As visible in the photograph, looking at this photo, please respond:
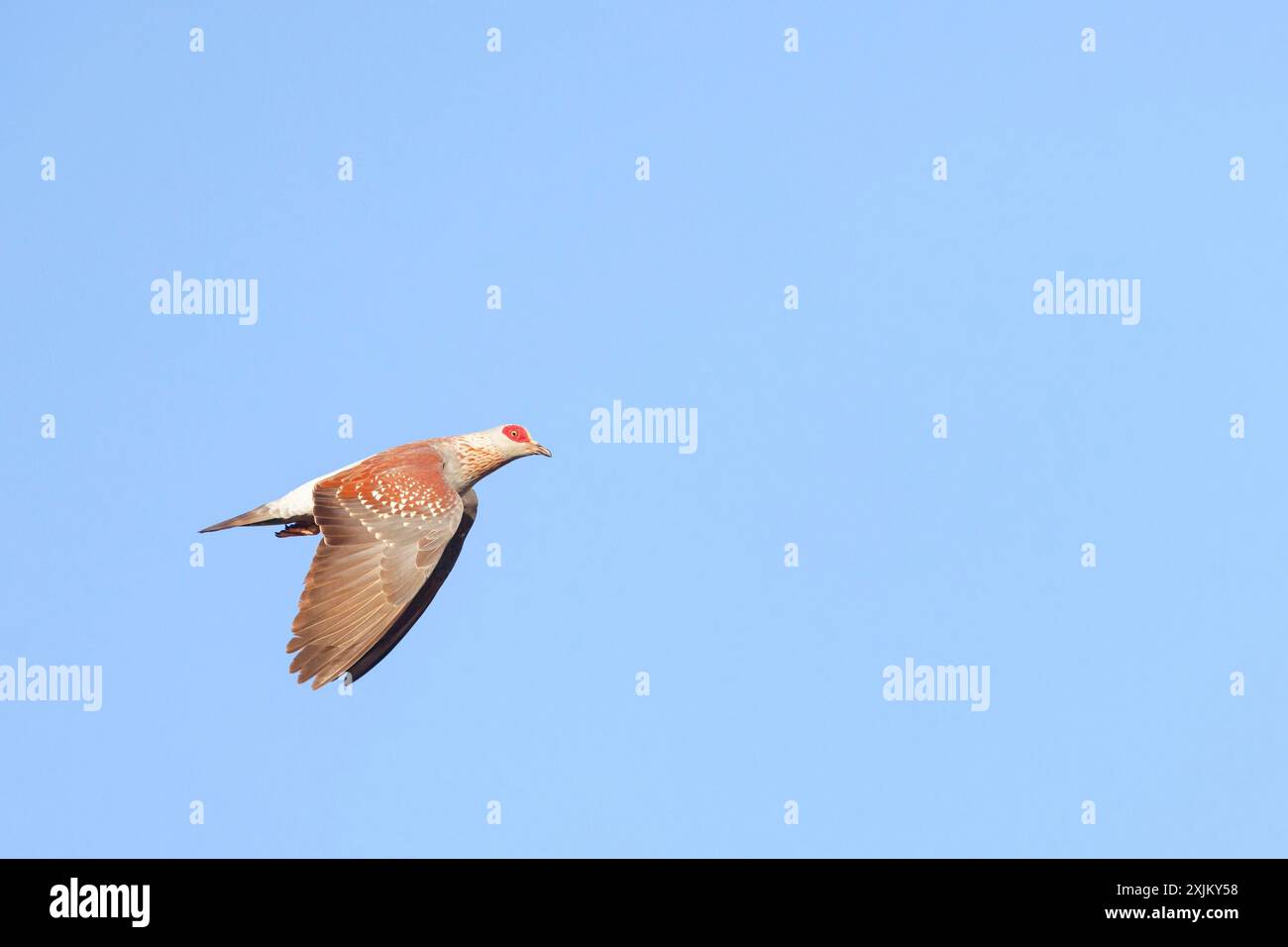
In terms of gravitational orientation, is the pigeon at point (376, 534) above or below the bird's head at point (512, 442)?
below

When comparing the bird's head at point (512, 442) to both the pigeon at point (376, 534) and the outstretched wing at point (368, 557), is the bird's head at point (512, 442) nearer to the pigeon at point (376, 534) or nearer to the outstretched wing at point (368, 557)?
the pigeon at point (376, 534)

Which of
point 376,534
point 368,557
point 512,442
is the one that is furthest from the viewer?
point 512,442

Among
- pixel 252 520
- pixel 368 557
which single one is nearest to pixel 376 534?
pixel 368 557

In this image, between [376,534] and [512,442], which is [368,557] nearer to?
[376,534]

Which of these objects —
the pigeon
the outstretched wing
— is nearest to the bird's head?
the pigeon

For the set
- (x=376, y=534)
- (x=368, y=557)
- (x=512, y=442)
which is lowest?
(x=368, y=557)

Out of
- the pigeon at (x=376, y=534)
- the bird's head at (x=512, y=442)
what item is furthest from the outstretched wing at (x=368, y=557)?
the bird's head at (x=512, y=442)

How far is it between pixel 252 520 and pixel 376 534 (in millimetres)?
2466

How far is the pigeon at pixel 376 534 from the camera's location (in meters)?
18.9

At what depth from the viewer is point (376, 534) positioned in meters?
20.0

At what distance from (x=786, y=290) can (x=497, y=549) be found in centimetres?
695

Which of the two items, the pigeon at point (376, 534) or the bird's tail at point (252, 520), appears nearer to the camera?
the pigeon at point (376, 534)

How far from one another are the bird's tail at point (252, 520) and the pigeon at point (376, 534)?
1cm
